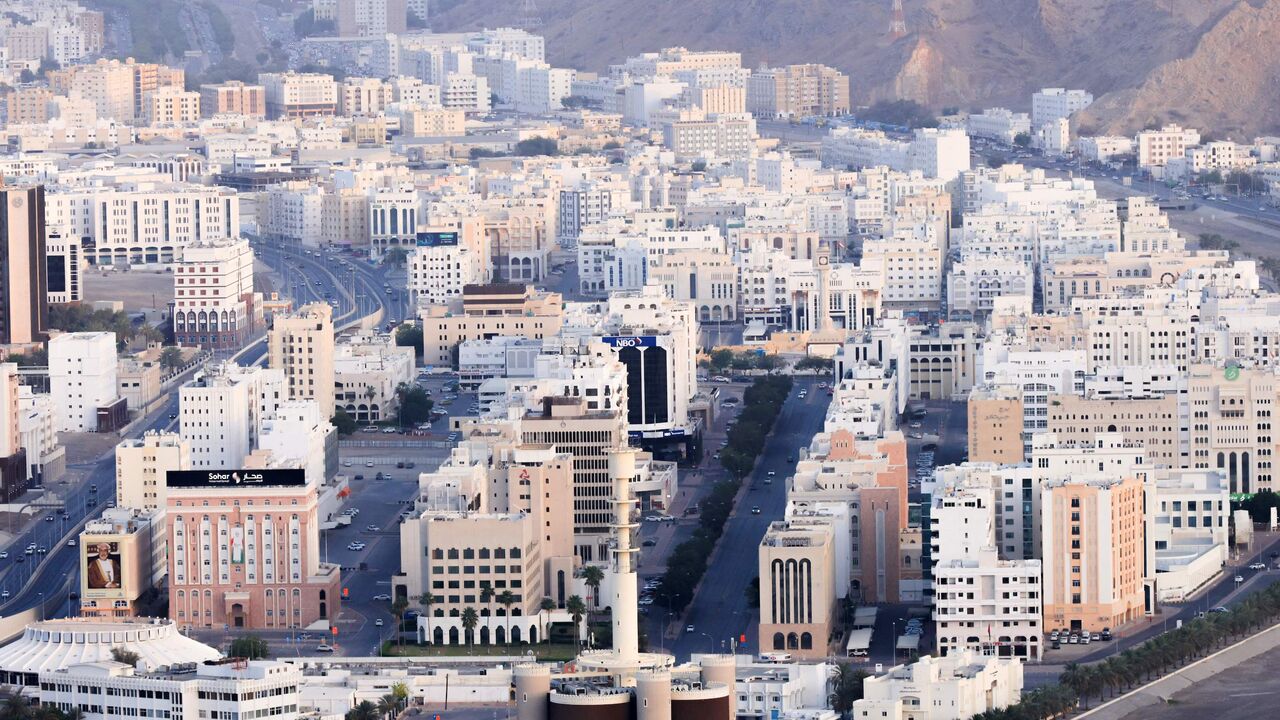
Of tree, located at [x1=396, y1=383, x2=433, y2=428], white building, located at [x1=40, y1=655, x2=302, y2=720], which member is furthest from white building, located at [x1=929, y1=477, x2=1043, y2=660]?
tree, located at [x1=396, y1=383, x2=433, y2=428]

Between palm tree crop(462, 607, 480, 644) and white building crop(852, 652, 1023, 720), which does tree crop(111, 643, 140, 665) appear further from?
white building crop(852, 652, 1023, 720)

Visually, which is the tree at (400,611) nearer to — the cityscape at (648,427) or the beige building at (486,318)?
the cityscape at (648,427)

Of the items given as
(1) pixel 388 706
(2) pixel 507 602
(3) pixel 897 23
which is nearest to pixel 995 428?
(2) pixel 507 602

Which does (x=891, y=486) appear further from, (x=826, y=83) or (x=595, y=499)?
(x=826, y=83)

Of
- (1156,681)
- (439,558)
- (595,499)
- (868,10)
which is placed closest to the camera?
(1156,681)

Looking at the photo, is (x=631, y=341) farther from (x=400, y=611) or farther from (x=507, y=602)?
(x=400, y=611)

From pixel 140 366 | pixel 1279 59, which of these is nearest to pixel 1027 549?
pixel 140 366

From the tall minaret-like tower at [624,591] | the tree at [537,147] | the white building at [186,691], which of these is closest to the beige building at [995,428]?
the white building at [186,691]
